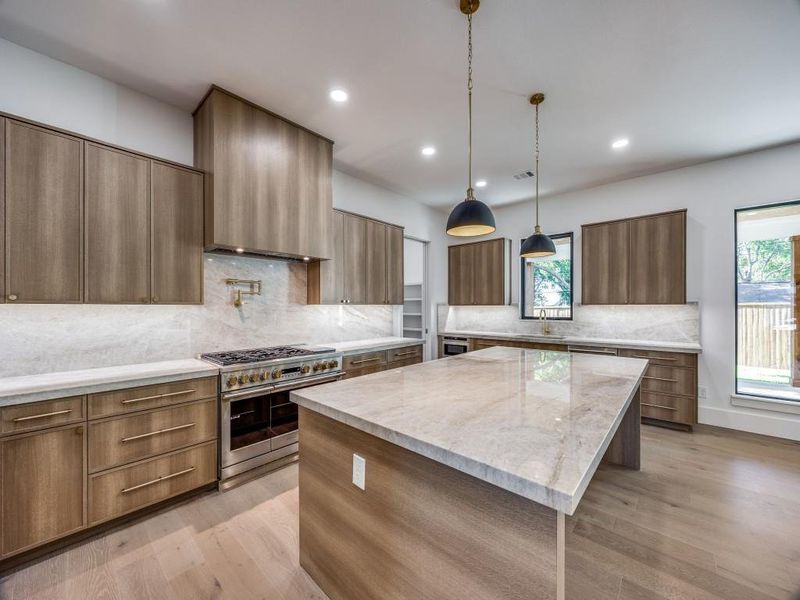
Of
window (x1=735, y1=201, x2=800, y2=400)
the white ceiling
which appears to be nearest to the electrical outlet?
the white ceiling

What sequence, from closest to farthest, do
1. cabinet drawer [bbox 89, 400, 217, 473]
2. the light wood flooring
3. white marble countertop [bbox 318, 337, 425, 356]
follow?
the light wood flooring → cabinet drawer [bbox 89, 400, 217, 473] → white marble countertop [bbox 318, 337, 425, 356]

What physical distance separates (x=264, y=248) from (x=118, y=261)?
0.98 meters

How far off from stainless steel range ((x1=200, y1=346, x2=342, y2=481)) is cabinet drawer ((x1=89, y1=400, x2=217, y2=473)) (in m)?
0.14

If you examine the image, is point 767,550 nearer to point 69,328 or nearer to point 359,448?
point 359,448

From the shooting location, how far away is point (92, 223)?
84.6 inches

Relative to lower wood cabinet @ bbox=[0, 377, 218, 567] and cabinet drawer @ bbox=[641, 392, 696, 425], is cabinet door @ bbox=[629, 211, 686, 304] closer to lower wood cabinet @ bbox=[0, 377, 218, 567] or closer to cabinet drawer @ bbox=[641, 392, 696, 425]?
cabinet drawer @ bbox=[641, 392, 696, 425]

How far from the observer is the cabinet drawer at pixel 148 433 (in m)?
1.96

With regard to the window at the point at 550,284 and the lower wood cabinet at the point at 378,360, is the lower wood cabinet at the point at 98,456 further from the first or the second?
the window at the point at 550,284

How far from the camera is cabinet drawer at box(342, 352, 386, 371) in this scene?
3.44 metres

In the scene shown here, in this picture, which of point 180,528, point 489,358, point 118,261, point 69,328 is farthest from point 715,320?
point 69,328

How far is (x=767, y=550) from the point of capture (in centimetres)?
187

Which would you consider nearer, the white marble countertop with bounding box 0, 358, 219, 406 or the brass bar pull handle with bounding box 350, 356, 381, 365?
the white marble countertop with bounding box 0, 358, 219, 406

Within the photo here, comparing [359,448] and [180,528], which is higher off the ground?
[359,448]

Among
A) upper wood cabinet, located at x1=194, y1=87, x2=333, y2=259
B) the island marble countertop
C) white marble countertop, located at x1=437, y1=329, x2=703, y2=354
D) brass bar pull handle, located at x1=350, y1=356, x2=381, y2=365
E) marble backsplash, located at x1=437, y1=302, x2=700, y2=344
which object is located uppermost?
upper wood cabinet, located at x1=194, y1=87, x2=333, y2=259
